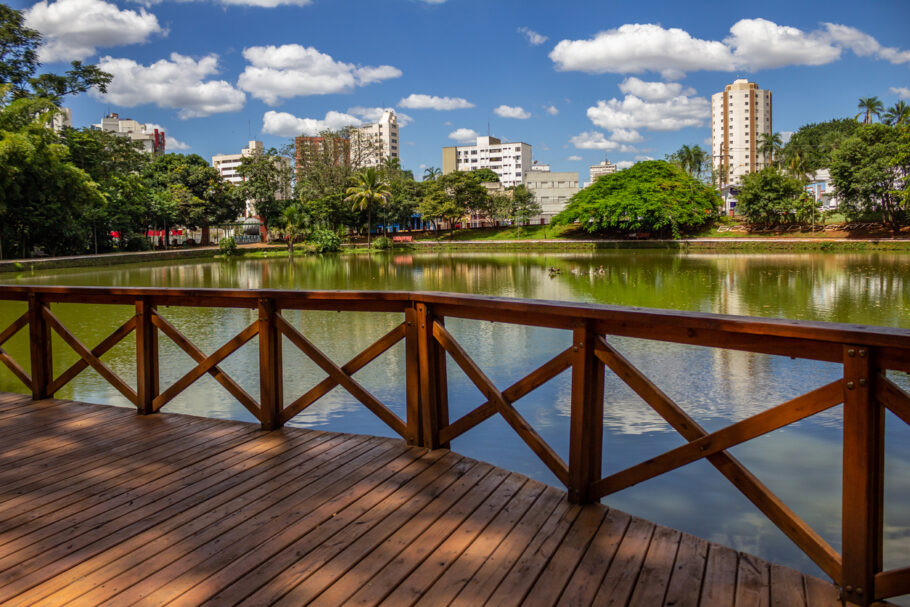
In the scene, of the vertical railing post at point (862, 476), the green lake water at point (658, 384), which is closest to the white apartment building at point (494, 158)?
the green lake water at point (658, 384)

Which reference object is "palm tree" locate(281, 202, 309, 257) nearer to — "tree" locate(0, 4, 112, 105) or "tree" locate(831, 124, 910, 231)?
"tree" locate(0, 4, 112, 105)

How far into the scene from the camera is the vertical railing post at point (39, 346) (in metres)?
5.17

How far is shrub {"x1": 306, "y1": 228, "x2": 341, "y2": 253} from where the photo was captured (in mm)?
49094

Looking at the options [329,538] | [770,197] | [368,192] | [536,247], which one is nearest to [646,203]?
[770,197]

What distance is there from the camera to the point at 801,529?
2240 millimetres

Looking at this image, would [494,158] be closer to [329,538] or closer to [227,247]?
[227,247]

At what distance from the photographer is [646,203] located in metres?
49.8

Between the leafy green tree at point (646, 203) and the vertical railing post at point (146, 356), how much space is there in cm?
4781

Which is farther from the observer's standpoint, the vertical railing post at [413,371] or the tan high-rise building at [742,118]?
the tan high-rise building at [742,118]

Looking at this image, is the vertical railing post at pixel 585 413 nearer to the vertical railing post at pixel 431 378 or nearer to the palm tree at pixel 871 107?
the vertical railing post at pixel 431 378

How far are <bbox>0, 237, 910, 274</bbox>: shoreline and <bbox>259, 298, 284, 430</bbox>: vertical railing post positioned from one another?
109ft

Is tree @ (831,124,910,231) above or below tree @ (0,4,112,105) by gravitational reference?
below

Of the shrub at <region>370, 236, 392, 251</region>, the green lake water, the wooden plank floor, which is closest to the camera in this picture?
the wooden plank floor

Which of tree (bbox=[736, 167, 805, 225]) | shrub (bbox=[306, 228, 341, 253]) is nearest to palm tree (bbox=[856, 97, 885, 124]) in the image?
tree (bbox=[736, 167, 805, 225])
